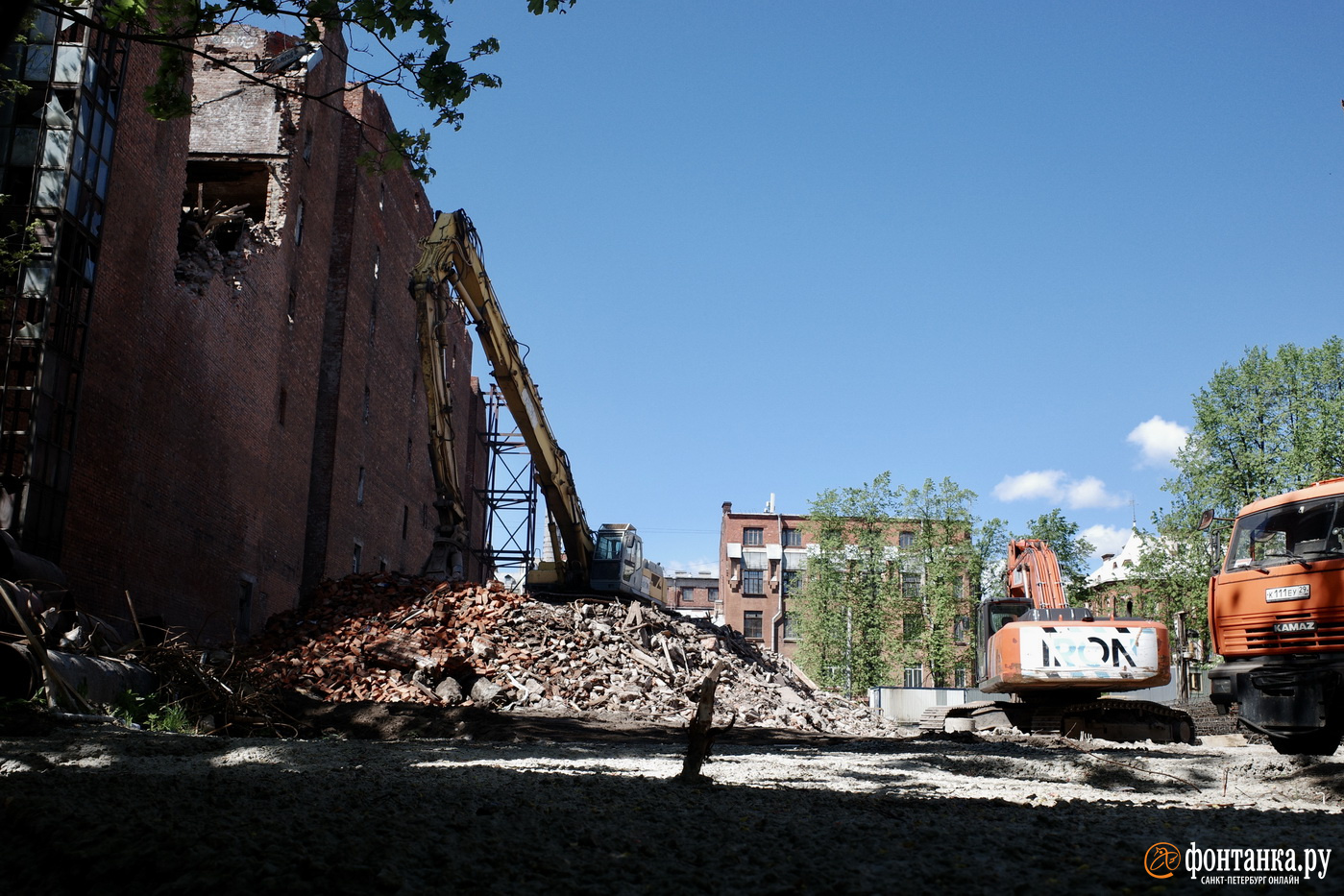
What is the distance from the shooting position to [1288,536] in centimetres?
1112

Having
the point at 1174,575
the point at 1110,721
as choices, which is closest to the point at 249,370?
the point at 1110,721

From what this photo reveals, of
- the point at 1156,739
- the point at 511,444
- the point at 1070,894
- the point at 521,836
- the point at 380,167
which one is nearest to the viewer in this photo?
the point at 1070,894

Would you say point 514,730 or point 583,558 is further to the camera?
point 583,558

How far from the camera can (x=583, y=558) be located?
2631 centimetres

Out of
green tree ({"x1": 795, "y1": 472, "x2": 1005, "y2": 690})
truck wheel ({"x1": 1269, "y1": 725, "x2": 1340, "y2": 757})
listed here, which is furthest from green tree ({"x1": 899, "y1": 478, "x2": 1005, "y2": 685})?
truck wheel ({"x1": 1269, "y1": 725, "x2": 1340, "y2": 757})

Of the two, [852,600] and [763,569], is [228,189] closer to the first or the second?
[852,600]

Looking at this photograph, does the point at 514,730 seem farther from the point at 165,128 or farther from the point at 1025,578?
the point at 165,128

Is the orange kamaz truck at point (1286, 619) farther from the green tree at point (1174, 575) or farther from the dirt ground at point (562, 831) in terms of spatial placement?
the green tree at point (1174, 575)

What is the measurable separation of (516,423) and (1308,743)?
16931 millimetres

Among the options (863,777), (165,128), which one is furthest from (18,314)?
(863,777)

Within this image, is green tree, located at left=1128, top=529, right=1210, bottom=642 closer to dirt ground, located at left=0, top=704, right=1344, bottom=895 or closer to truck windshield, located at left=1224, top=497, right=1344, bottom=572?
truck windshield, located at left=1224, top=497, right=1344, bottom=572

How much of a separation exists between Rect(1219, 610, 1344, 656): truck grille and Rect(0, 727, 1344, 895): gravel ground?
8.15 ft

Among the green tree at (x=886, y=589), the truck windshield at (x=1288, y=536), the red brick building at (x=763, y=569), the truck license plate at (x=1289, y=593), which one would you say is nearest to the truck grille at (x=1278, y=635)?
the truck license plate at (x=1289, y=593)

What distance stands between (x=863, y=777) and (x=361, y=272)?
996 inches
